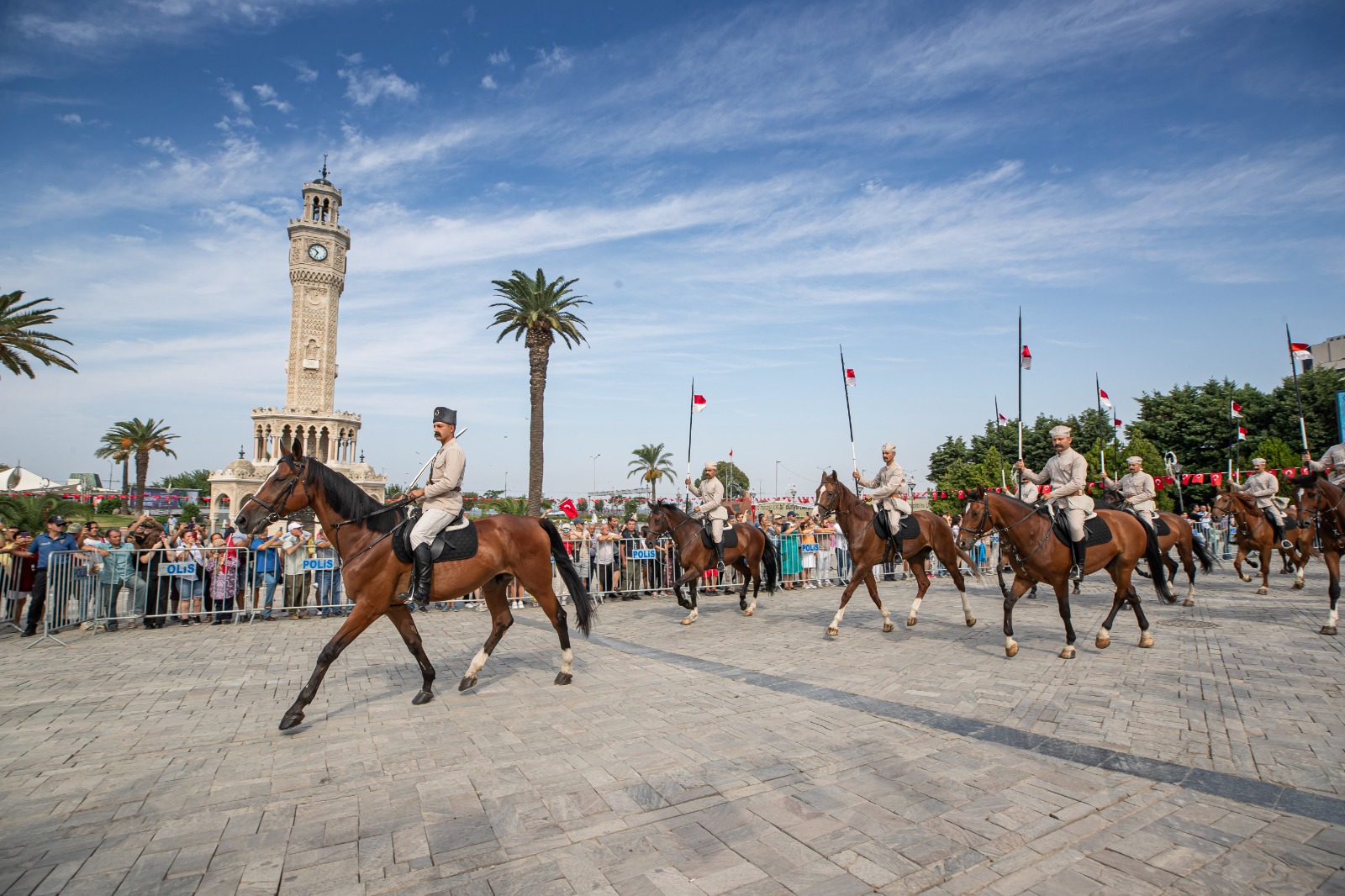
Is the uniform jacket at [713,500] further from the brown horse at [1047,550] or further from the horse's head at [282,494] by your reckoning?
the horse's head at [282,494]

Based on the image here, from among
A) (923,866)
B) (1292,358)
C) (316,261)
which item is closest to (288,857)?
(923,866)

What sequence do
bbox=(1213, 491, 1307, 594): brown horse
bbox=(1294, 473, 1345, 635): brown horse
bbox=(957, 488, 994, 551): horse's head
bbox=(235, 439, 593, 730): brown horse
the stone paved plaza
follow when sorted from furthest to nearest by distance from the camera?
bbox=(1213, 491, 1307, 594): brown horse → bbox=(1294, 473, 1345, 635): brown horse → bbox=(957, 488, 994, 551): horse's head → bbox=(235, 439, 593, 730): brown horse → the stone paved plaza

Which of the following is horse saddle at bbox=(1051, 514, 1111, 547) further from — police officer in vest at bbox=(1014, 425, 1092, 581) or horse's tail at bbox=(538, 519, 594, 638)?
horse's tail at bbox=(538, 519, 594, 638)

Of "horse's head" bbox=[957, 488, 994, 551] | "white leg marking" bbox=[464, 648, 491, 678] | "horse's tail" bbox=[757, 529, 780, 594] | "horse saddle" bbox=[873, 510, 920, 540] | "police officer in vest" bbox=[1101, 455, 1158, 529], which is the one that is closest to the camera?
"white leg marking" bbox=[464, 648, 491, 678]

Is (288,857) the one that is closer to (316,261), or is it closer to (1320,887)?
(1320,887)

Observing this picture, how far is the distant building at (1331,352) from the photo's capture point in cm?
5681

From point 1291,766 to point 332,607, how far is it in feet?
51.1

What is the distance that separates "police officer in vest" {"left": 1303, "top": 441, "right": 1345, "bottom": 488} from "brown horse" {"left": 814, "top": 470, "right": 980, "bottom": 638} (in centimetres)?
599

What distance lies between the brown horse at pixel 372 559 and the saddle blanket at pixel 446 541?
74mm

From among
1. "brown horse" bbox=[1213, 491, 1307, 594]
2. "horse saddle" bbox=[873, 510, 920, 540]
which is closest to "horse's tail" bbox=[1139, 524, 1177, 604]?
"horse saddle" bbox=[873, 510, 920, 540]

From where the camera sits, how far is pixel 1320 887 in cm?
335

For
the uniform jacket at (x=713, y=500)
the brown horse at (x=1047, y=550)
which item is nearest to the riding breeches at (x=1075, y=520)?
the brown horse at (x=1047, y=550)

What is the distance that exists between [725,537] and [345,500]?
7.63m

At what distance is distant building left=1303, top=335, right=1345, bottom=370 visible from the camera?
186ft
